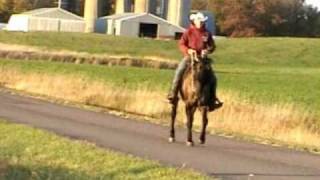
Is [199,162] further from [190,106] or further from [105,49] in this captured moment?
[105,49]

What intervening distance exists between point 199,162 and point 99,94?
1659 centimetres

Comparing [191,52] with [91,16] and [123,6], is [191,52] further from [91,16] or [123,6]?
[123,6]

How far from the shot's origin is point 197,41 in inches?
657

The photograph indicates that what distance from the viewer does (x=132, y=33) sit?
127m

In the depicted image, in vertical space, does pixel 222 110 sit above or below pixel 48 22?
above

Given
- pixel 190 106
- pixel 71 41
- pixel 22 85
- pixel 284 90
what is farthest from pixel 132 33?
pixel 190 106

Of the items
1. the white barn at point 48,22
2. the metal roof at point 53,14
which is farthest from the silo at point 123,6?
the metal roof at point 53,14

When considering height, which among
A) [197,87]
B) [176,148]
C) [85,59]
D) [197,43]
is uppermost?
[197,43]

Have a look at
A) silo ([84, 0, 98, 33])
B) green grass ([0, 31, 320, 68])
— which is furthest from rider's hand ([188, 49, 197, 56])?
silo ([84, 0, 98, 33])

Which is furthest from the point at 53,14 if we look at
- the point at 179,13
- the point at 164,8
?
the point at 164,8

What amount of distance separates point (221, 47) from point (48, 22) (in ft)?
107

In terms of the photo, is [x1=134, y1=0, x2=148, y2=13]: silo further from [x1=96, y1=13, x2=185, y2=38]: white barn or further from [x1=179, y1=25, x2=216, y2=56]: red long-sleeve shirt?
[x1=179, y1=25, x2=216, y2=56]: red long-sleeve shirt

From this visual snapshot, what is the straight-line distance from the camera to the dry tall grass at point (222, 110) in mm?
22703

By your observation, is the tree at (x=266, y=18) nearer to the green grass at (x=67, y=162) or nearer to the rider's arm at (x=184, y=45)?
the rider's arm at (x=184, y=45)
